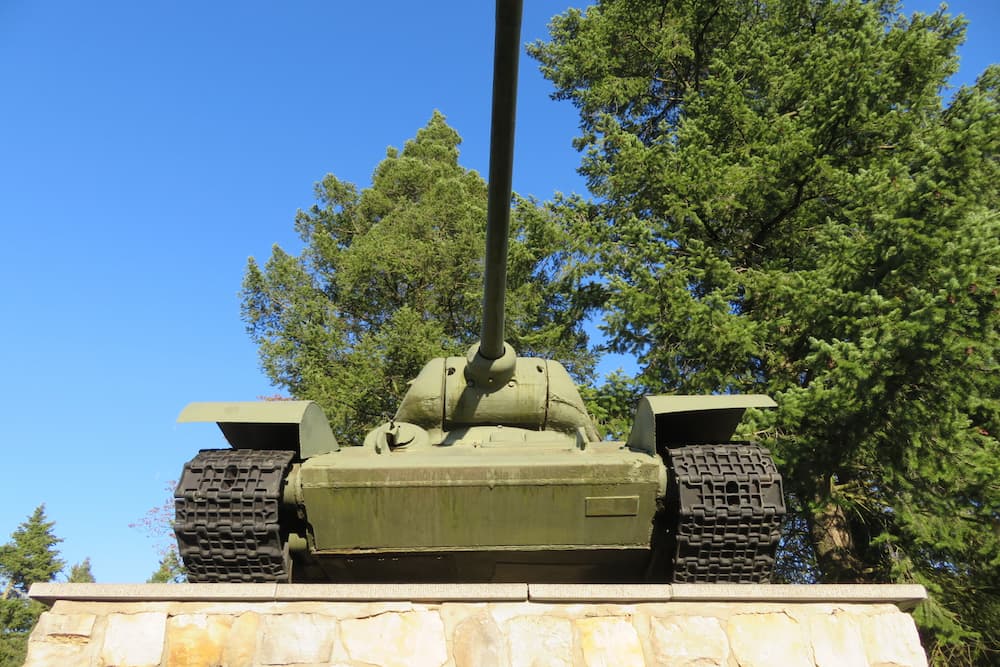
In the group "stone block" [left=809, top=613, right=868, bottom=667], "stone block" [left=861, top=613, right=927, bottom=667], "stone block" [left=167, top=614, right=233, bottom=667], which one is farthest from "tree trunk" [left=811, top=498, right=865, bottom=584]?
"stone block" [left=167, top=614, right=233, bottom=667]

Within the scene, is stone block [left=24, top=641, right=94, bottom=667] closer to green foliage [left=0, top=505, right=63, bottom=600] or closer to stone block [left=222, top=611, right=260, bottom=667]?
stone block [left=222, top=611, right=260, bottom=667]

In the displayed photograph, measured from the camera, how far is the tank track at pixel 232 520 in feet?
14.3

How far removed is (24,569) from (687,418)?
30.0 metres

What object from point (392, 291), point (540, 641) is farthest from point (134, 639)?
point (392, 291)

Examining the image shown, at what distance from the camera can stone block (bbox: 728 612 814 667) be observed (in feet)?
12.5

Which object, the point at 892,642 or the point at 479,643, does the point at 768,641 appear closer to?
the point at 892,642

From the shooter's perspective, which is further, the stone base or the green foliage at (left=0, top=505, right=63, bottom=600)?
the green foliage at (left=0, top=505, right=63, bottom=600)

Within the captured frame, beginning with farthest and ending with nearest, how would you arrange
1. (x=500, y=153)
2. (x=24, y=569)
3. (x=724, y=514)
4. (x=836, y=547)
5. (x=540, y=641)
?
1. (x=24, y=569)
2. (x=836, y=547)
3. (x=724, y=514)
4. (x=540, y=641)
5. (x=500, y=153)

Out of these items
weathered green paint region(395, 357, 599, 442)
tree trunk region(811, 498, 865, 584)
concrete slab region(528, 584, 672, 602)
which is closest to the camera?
concrete slab region(528, 584, 672, 602)

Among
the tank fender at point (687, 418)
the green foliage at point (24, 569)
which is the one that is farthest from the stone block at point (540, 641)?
the green foliage at point (24, 569)

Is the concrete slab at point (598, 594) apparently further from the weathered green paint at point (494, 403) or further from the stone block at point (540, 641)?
the weathered green paint at point (494, 403)

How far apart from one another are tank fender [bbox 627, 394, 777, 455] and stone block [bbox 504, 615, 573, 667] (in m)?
1.27

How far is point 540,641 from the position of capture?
3805 mm

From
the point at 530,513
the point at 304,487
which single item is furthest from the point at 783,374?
the point at 304,487
